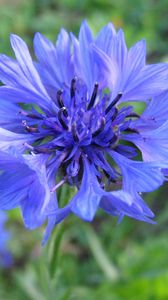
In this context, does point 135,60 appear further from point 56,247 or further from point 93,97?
point 56,247

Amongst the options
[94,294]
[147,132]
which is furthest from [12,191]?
[94,294]

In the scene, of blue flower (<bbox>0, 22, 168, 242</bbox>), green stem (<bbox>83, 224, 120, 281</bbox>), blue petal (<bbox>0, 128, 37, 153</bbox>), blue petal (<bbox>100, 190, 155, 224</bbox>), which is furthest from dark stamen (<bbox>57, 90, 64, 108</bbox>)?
green stem (<bbox>83, 224, 120, 281</bbox>)

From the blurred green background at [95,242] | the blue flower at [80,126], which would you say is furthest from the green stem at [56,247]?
the blue flower at [80,126]

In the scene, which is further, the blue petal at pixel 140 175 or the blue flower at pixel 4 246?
the blue flower at pixel 4 246

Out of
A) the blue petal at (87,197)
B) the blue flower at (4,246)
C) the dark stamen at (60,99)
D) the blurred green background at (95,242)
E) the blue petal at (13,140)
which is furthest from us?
the blue flower at (4,246)

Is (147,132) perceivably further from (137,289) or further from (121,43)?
(137,289)

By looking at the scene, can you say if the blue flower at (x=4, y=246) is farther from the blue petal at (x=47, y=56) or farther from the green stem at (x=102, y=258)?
the blue petal at (x=47, y=56)
